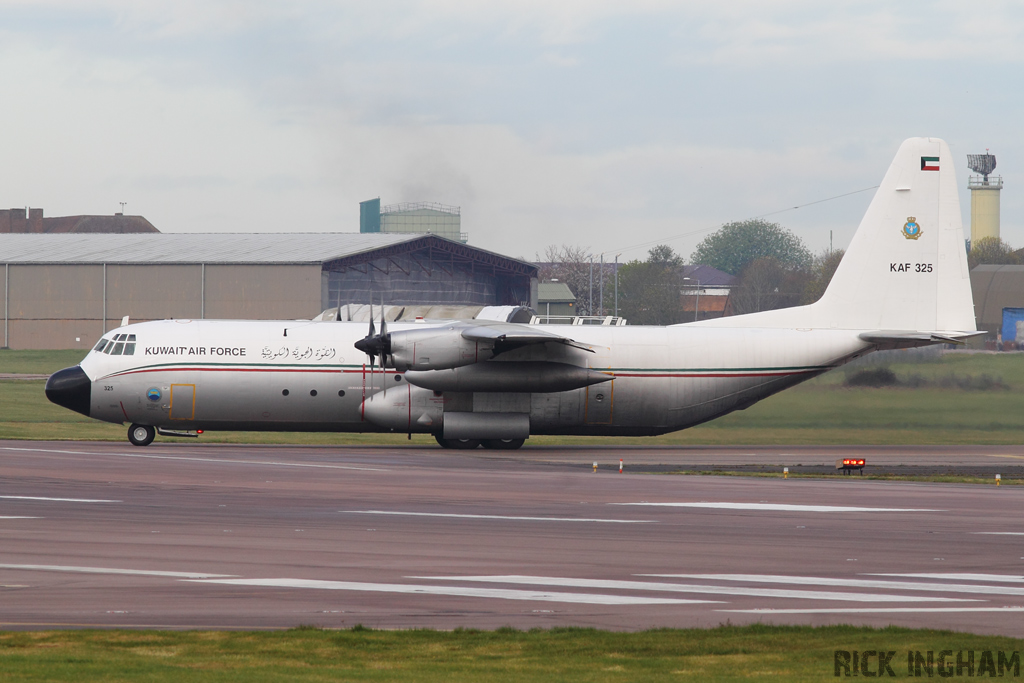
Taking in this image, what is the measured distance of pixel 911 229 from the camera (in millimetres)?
32938

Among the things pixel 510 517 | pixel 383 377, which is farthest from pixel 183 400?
pixel 510 517

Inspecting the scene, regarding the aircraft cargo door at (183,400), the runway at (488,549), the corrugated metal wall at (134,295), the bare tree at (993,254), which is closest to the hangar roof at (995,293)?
the bare tree at (993,254)

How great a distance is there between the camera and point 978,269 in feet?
245

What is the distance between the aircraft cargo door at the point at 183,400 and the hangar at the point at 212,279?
38297 millimetres

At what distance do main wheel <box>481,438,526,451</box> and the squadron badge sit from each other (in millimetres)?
13379

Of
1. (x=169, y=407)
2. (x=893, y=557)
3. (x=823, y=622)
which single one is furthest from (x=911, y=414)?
(x=823, y=622)

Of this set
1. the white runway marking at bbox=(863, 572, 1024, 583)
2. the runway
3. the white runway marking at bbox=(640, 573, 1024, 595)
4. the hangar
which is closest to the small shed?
the hangar

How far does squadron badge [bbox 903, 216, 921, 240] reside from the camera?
32906 millimetres

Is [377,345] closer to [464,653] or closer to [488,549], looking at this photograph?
[488,549]

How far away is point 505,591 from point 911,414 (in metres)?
24.8

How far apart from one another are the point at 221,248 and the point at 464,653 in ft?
226

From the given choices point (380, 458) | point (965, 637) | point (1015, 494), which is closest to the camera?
point (965, 637)

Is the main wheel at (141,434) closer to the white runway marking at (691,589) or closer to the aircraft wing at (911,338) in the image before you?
the white runway marking at (691,589)

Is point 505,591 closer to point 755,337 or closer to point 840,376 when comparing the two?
point 755,337
